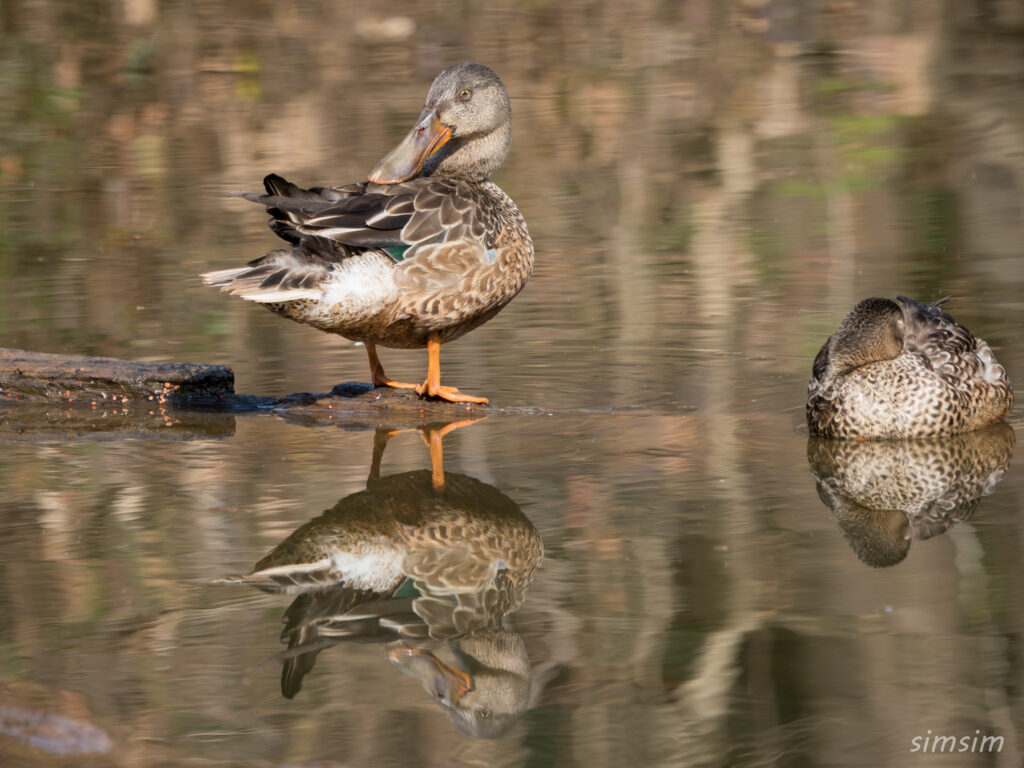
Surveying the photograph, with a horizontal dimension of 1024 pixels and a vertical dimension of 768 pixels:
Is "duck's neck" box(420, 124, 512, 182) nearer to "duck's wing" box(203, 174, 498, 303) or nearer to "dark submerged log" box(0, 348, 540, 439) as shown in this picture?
"duck's wing" box(203, 174, 498, 303)

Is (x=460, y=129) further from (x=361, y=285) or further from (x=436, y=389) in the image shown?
(x=436, y=389)

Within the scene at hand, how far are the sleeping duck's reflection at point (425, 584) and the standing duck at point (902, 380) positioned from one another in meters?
1.67

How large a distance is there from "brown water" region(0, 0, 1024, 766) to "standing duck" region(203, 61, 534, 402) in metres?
0.53

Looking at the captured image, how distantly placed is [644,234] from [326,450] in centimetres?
545

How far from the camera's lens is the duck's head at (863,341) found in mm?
7086

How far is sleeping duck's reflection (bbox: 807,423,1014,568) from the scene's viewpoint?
568 cm

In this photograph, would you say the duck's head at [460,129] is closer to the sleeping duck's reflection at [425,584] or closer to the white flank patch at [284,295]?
the white flank patch at [284,295]

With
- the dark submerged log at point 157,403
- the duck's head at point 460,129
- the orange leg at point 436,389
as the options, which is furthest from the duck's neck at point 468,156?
the dark submerged log at point 157,403

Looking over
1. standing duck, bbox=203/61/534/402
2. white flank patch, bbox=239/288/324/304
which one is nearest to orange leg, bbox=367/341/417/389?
standing duck, bbox=203/61/534/402

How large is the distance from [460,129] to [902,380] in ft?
8.40

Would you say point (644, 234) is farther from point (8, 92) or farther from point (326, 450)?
point (8, 92)

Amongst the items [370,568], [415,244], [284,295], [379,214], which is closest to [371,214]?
[379,214]

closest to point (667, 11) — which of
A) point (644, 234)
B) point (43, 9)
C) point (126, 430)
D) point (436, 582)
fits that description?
point (43, 9)

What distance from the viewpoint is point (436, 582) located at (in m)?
5.30
